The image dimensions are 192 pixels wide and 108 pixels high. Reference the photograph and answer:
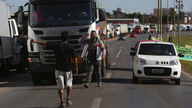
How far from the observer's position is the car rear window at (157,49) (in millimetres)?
12320

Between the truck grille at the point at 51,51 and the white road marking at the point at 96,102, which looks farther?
the truck grille at the point at 51,51

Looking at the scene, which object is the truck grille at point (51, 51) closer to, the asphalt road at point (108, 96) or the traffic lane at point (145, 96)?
the asphalt road at point (108, 96)

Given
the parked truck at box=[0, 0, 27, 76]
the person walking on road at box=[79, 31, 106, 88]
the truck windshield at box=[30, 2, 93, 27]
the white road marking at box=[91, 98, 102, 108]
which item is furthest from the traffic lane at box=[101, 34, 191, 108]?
the parked truck at box=[0, 0, 27, 76]

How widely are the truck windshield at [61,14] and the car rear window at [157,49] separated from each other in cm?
280

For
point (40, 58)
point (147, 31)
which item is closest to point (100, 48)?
point (40, 58)

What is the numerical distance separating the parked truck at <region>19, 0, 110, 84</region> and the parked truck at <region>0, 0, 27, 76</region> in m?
3.96

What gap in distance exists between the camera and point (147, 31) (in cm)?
12988

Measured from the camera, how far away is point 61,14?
36.2 ft

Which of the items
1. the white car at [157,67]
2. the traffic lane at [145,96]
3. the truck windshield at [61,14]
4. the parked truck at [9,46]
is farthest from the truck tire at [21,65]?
the white car at [157,67]

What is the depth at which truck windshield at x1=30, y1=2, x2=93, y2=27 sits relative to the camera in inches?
432

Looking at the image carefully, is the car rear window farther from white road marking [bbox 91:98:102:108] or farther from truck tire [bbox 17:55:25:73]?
truck tire [bbox 17:55:25:73]

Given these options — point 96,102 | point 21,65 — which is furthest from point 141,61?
point 21,65

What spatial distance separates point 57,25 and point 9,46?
18.6 feet

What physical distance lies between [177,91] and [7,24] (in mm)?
9447
